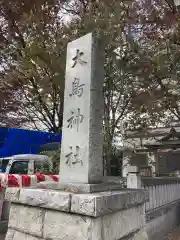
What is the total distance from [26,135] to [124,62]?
4.73 metres

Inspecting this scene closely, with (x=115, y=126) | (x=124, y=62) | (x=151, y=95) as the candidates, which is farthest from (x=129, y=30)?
(x=115, y=126)

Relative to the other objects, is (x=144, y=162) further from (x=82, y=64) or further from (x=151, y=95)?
(x=82, y=64)

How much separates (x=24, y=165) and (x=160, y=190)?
181 inches

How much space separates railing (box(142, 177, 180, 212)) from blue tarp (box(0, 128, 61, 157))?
5227 mm

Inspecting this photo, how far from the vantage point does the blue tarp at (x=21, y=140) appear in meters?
9.45

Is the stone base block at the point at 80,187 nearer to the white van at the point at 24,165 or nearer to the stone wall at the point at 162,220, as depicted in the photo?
the stone wall at the point at 162,220

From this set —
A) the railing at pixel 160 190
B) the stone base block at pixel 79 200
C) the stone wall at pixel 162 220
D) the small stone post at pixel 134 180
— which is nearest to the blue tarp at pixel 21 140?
the railing at pixel 160 190

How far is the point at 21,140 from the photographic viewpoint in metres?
9.79

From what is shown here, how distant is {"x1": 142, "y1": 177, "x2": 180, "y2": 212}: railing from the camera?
17.7 ft

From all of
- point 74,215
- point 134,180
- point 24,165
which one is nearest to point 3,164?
point 24,165

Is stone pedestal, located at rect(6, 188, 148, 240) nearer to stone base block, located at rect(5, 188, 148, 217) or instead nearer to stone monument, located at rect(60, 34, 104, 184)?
stone base block, located at rect(5, 188, 148, 217)

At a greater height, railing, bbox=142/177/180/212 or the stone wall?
railing, bbox=142/177/180/212

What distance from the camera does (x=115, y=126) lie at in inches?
357

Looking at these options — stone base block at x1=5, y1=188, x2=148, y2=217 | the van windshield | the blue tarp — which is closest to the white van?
the van windshield
